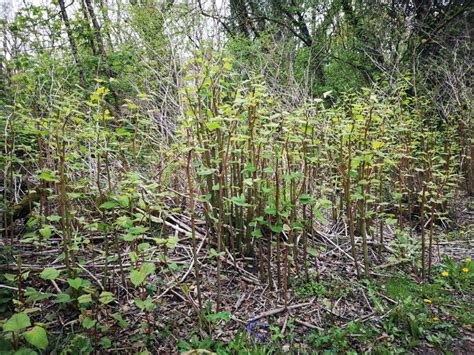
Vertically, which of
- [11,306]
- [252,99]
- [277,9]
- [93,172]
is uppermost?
[277,9]

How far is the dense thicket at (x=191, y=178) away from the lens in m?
1.77

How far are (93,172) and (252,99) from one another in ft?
5.75

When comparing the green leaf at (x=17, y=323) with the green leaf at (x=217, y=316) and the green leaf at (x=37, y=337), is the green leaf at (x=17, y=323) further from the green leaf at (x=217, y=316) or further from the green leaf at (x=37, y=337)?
the green leaf at (x=217, y=316)

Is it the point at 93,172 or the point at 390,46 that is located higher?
the point at 390,46

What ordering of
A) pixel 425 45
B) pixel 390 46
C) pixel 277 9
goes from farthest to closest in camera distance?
pixel 277 9 < pixel 425 45 < pixel 390 46

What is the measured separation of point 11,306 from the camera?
1731 millimetres

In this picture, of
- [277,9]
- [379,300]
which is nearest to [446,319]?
[379,300]

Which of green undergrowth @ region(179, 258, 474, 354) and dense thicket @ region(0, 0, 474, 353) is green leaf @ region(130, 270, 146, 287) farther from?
green undergrowth @ region(179, 258, 474, 354)

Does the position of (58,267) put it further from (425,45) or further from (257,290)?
(425,45)

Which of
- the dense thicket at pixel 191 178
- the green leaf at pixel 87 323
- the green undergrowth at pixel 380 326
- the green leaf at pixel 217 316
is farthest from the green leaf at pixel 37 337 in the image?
the green leaf at pixel 217 316

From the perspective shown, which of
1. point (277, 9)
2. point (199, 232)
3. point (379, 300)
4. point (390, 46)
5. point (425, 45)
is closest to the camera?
point (379, 300)

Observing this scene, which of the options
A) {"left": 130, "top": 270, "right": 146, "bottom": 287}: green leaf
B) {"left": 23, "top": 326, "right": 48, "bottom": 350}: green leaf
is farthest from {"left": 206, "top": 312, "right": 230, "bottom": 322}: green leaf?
{"left": 23, "top": 326, "right": 48, "bottom": 350}: green leaf

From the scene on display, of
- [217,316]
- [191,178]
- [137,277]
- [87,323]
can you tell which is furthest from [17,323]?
[191,178]

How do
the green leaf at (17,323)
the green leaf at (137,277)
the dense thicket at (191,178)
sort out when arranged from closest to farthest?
1. the green leaf at (17,323)
2. the green leaf at (137,277)
3. the dense thicket at (191,178)
